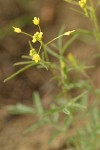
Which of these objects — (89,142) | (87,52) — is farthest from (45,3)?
(89,142)

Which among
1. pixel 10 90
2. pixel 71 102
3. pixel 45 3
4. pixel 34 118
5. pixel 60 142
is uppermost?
pixel 45 3

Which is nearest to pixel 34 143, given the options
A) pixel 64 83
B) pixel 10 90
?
pixel 10 90

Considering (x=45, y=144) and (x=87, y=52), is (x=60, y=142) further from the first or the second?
(x=87, y=52)

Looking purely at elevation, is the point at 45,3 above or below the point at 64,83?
above

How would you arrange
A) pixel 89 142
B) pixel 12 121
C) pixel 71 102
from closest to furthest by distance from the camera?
1. pixel 71 102
2. pixel 89 142
3. pixel 12 121

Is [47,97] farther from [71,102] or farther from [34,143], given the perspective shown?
[71,102]

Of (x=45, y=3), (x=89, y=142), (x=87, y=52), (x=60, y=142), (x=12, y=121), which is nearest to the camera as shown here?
(x=89, y=142)

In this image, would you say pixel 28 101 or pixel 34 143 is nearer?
pixel 34 143
